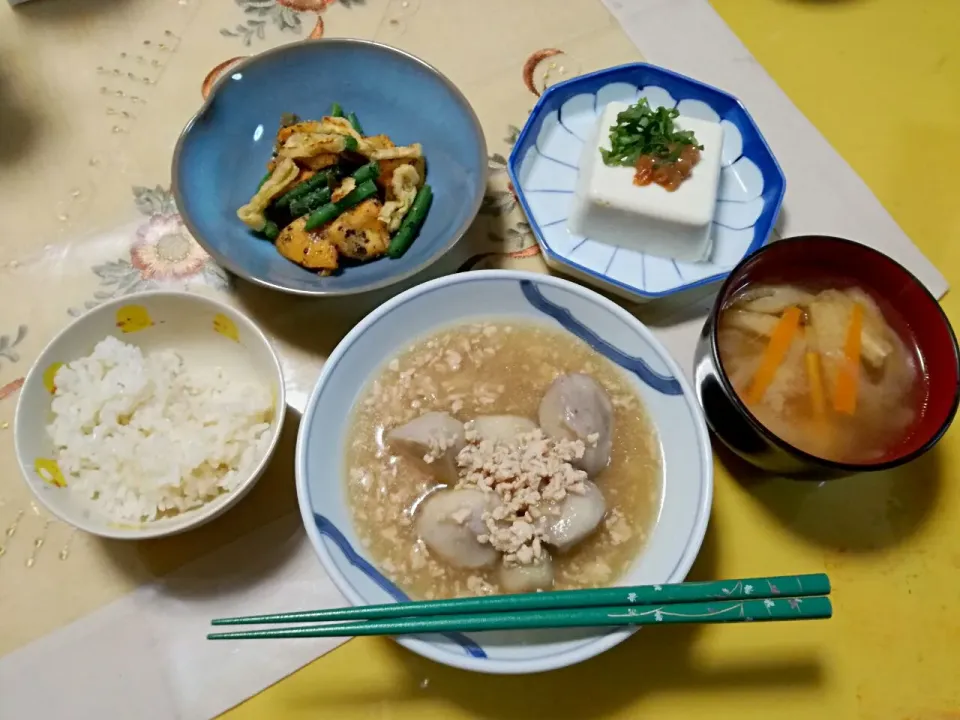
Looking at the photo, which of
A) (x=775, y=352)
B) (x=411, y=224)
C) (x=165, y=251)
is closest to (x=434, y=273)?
(x=411, y=224)

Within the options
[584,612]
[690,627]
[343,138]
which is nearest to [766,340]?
[690,627]

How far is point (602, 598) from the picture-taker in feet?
3.28

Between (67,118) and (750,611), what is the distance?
1736mm

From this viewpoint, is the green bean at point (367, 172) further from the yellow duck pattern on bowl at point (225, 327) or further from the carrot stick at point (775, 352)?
the carrot stick at point (775, 352)

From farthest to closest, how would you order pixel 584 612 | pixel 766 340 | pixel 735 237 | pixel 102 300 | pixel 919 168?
1. pixel 919 168
2. pixel 735 237
3. pixel 102 300
4. pixel 766 340
5. pixel 584 612

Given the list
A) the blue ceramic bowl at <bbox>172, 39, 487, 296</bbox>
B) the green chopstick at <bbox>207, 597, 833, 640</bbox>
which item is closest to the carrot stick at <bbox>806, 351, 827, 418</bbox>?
the green chopstick at <bbox>207, 597, 833, 640</bbox>

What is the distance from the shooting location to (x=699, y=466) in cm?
111

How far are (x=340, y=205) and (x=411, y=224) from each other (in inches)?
6.0

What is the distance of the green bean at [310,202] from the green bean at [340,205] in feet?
0.07

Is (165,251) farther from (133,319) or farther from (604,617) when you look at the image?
(604,617)

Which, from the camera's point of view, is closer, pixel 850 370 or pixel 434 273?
pixel 850 370

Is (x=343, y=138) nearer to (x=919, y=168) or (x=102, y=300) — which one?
(x=102, y=300)

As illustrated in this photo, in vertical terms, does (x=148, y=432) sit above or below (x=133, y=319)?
below

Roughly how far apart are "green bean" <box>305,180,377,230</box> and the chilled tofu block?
1.46 feet
